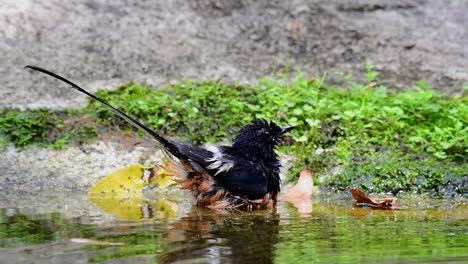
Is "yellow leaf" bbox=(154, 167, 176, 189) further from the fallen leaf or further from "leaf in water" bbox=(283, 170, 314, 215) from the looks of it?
the fallen leaf

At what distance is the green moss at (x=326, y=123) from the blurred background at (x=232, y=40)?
642mm

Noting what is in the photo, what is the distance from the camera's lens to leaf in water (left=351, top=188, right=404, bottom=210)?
579 cm

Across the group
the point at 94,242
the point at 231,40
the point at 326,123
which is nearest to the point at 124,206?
the point at 94,242

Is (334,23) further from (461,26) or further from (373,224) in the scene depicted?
(373,224)

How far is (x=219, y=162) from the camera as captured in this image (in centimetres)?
610

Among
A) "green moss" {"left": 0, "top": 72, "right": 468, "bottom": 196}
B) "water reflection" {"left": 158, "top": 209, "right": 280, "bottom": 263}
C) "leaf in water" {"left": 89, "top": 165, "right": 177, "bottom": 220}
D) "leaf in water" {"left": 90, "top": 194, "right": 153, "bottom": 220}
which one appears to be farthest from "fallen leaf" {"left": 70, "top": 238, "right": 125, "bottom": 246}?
"green moss" {"left": 0, "top": 72, "right": 468, "bottom": 196}

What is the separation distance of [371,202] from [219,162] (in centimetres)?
120

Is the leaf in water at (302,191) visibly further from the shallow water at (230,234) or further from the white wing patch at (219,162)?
the white wing patch at (219,162)

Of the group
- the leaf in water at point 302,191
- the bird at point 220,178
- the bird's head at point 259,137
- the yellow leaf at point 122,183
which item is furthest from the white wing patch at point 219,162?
the yellow leaf at point 122,183

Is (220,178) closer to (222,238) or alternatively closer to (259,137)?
(259,137)

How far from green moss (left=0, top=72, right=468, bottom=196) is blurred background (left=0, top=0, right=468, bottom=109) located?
0.64 m

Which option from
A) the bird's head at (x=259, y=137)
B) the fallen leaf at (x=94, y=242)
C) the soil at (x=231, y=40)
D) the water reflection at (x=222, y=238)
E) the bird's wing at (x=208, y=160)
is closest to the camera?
the water reflection at (x=222, y=238)

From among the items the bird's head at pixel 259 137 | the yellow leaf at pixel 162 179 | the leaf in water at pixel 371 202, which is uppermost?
the bird's head at pixel 259 137

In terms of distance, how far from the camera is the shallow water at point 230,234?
3727 mm
